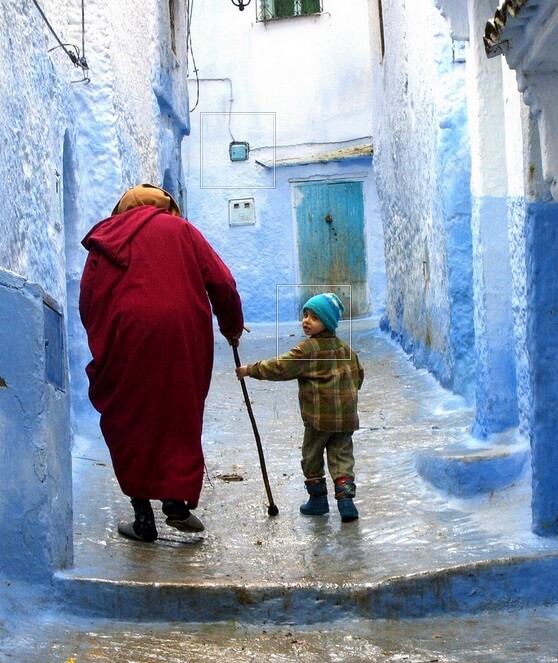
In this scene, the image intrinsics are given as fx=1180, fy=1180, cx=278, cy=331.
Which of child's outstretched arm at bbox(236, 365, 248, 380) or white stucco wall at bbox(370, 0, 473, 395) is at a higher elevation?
white stucco wall at bbox(370, 0, 473, 395)

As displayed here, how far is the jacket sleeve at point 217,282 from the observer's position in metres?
5.14

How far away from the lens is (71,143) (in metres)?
7.98

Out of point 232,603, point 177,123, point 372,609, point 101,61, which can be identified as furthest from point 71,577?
point 177,123

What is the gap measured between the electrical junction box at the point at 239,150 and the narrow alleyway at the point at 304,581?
11027 mm

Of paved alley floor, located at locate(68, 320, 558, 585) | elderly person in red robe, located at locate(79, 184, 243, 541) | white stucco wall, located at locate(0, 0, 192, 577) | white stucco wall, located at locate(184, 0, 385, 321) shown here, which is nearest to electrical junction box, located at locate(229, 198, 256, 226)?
white stucco wall, located at locate(184, 0, 385, 321)

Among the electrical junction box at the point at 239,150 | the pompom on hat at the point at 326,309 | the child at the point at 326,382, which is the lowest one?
the child at the point at 326,382

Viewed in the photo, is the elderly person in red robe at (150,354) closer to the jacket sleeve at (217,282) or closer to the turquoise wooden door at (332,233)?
the jacket sleeve at (217,282)

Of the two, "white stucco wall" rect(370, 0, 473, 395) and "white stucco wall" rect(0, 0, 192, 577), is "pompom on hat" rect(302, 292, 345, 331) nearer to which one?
"white stucco wall" rect(0, 0, 192, 577)

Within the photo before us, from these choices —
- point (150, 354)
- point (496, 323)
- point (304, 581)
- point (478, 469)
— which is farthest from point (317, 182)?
point (304, 581)

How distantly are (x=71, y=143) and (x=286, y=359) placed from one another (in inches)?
130

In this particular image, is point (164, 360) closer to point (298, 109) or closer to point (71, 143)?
point (71, 143)

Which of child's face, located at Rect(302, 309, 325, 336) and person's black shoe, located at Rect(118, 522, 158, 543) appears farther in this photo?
child's face, located at Rect(302, 309, 325, 336)

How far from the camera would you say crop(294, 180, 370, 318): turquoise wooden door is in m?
16.6

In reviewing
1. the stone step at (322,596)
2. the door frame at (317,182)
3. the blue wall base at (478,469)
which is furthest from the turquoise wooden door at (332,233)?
the stone step at (322,596)
